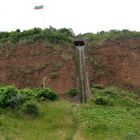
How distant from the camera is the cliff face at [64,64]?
36.4m

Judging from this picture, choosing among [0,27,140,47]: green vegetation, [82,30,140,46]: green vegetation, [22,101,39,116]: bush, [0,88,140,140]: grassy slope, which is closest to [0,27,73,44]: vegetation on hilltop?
[0,27,140,47]: green vegetation

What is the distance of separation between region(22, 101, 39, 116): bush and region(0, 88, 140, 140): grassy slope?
1.18ft

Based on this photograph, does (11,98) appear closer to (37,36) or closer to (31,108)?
(31,108)

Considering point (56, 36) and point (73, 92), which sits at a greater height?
point (56, 36)

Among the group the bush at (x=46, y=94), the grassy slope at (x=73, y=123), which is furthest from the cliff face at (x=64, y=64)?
the grassy slope at (x=73, y=123)

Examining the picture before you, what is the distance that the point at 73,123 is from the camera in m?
26.3

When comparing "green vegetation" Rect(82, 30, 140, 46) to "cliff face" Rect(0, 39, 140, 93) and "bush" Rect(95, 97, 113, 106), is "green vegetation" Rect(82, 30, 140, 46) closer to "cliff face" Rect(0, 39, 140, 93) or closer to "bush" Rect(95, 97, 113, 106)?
"cliff face" Rect(0, 39, 140, 93)

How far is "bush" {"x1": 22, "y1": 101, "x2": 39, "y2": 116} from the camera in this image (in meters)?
27.2

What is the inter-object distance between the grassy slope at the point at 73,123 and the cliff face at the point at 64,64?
6.65 meters

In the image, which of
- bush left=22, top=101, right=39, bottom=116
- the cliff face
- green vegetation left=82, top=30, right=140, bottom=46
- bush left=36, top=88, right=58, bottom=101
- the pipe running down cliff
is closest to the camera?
bush left=22, top=101, right=39, bottom=116

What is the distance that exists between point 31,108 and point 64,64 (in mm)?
10012

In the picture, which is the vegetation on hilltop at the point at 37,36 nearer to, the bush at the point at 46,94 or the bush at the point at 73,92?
the bush at the point at 73,92

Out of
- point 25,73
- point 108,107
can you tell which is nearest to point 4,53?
point 25,73


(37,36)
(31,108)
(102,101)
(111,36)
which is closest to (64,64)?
(37,36)
